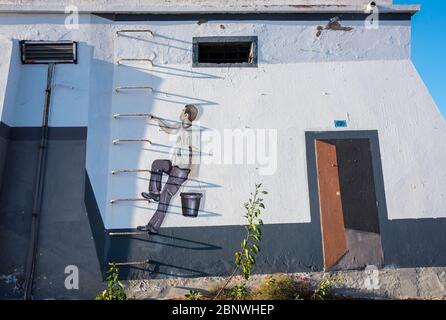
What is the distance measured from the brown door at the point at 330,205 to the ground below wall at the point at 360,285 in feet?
1.06

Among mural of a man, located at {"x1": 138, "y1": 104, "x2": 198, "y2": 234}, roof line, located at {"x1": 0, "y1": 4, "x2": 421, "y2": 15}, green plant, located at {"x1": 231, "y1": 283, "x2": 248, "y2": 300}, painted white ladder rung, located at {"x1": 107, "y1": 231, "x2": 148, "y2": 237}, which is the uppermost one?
roof line, located at {"x1": 0, "y1": 4, "x2": 421, "y2": 15}

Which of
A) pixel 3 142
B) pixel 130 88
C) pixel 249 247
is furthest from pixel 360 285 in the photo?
pixel 3 142

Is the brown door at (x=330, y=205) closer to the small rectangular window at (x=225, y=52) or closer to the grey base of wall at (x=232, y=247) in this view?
the grey base of wall at (x=232, y=247)

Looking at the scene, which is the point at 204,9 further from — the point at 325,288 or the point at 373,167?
the point at 325,288

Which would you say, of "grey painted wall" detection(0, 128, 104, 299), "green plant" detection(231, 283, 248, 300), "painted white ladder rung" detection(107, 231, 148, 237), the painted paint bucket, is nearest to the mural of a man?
"painted white ladder rung" detection(107, 231, 148, 237)

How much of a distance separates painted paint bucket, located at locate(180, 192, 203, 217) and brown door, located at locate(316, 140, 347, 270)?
76.0 inches

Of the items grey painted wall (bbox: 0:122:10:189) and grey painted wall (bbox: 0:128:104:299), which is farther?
grey painted wall (bbox: 0:122:10:189)

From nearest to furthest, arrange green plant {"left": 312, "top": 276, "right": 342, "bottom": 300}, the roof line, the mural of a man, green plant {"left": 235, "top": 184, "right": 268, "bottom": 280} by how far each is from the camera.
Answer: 1. green plant {"left": 235, "top": 184, "right": 268, "bottom": 280}
2. green plant {"left": 312, "top": 276, "right": 342, "bottom": 300}
3. the mural of a man
4. the roof line

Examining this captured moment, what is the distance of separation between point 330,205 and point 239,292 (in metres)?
1.97

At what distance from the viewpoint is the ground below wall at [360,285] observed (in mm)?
5461

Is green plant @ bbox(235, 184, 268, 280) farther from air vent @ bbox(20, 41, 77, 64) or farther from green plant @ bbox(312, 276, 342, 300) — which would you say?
air vent @ bbox(20, 41, 77, 64)

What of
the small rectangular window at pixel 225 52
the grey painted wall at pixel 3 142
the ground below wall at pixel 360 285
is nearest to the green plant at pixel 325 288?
the ground below wall at pixel 360 285

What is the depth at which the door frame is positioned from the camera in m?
5.75

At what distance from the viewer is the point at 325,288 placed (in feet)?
17.7
